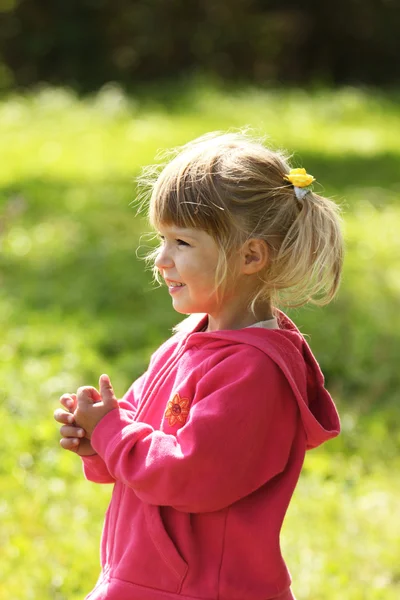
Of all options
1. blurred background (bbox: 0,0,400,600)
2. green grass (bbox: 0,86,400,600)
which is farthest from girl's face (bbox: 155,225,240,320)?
green grass (bbox: 0,86,400,600)

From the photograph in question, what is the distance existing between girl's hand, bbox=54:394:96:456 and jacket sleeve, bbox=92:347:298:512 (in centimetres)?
10

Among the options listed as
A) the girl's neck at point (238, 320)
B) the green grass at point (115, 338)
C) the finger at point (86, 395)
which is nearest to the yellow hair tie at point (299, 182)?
the girl's neck at point (238, 320)

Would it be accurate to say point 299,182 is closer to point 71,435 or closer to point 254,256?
point 254,256

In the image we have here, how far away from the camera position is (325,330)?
6.08 metres

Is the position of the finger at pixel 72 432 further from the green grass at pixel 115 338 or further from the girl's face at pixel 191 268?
the green grass at pixel 115 338

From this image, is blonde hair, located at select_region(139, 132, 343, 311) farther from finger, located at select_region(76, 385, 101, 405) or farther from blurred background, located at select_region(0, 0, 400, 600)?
blurred background, located at select_region(0, 0, 400, 600)

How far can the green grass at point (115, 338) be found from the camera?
12.6 feet

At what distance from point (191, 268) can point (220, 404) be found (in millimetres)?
305

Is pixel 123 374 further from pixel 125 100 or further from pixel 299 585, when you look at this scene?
pixel 125 100

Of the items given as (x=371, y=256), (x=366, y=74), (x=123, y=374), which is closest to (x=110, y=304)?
(x=123, y=374)

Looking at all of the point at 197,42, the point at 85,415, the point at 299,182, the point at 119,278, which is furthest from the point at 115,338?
the point at 197,42

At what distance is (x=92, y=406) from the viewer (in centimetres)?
221

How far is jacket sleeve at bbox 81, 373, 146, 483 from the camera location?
2334 mm

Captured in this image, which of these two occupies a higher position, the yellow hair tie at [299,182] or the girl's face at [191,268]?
the yellow hair tie at [299,182]
